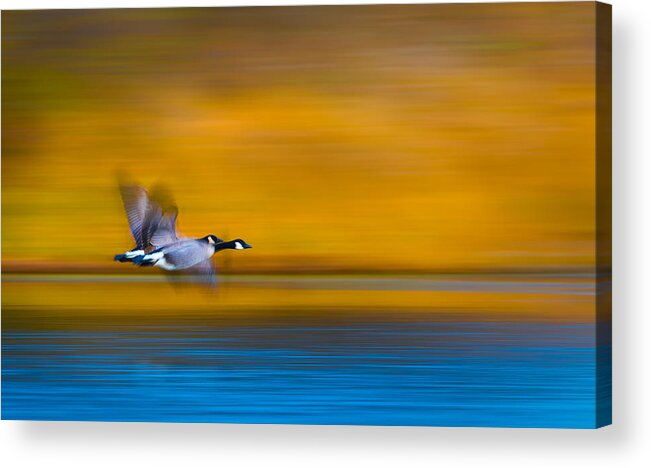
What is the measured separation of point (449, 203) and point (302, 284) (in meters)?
0.68

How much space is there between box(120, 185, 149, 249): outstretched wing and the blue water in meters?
0.40

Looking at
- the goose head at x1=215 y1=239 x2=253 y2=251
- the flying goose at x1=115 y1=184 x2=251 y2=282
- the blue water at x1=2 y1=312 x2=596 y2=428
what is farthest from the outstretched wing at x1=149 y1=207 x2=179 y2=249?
the blue water at x1=2 y1=312 x2=596 y2=428

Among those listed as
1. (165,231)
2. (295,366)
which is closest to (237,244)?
(165,231)

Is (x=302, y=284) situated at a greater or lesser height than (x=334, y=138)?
lesser

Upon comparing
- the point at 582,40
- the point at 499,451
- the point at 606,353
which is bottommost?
the point at 499,451

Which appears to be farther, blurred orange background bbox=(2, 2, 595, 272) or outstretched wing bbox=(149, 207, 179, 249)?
outstretched wing bbox=(149, 207, 179, 249)

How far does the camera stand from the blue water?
5.83m

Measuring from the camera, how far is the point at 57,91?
604 cm

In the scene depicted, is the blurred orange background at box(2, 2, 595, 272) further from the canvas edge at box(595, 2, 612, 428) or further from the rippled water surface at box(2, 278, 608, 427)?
the rippled water surface at box(2, 278, 608, 427)

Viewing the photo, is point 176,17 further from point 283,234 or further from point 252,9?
point 283,234

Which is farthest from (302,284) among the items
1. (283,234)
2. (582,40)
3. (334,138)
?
(582,40)

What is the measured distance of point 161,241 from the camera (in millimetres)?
5996

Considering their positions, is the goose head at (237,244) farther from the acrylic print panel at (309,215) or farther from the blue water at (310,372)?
the blue water at (310,372)

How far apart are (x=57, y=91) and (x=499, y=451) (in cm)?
236
